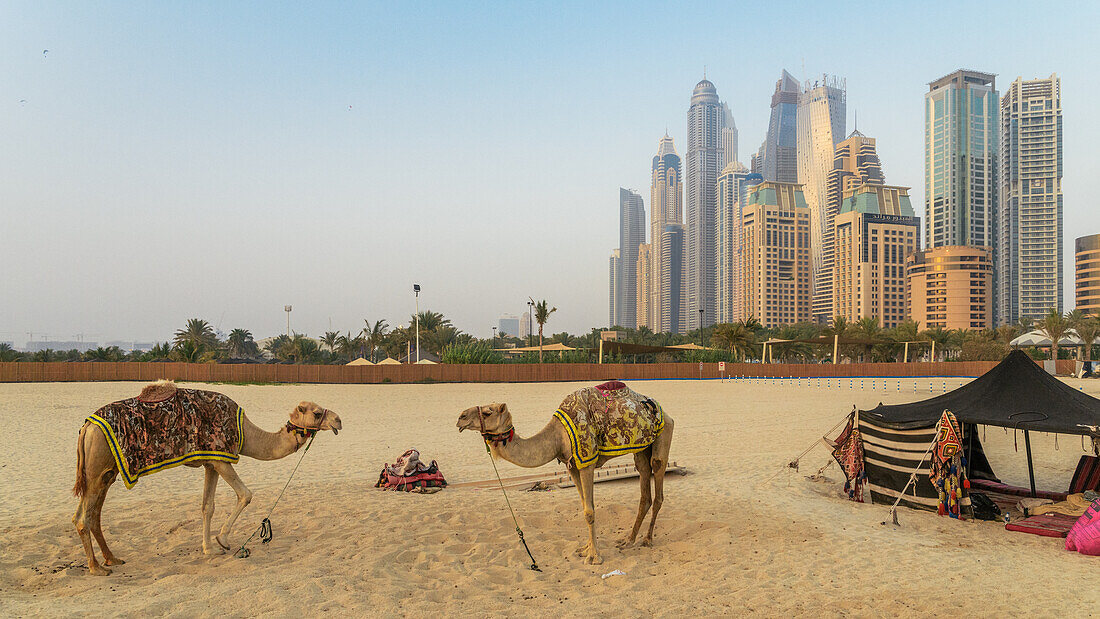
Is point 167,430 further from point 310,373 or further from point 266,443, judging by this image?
point 310,373

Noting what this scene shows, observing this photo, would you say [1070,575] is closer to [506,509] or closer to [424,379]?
[506,509]

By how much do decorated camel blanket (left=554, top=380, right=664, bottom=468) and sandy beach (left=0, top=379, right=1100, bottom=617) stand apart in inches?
51.2

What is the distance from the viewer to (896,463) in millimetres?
10570

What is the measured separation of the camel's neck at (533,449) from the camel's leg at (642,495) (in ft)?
4.00

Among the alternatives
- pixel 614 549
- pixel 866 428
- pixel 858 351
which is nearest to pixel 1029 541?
pixel 866 428

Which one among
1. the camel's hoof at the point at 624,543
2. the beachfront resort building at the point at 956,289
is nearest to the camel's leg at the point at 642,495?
the camel's hoof at the point at 624,543

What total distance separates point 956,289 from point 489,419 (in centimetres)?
19163

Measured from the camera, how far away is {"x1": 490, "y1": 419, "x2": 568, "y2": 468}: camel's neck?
7.01 m

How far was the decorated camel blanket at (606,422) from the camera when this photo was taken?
736 centimetres

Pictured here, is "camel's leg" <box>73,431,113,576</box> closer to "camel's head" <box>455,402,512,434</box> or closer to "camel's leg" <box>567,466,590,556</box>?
"camel's head" <box>455,402,512,434</box>

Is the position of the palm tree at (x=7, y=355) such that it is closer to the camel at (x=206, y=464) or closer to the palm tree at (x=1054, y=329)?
the camel at (x=206, y=464)

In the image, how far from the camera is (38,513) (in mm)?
9461

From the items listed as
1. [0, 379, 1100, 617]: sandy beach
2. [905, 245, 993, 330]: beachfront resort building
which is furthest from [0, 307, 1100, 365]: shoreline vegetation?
[905, 245, 993, 330]: beachfront resort building

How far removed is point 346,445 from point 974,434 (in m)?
14.7
